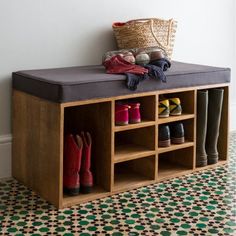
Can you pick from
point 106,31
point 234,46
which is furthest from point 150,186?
point 234,46

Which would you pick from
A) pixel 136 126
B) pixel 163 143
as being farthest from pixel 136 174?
pixel 136 126

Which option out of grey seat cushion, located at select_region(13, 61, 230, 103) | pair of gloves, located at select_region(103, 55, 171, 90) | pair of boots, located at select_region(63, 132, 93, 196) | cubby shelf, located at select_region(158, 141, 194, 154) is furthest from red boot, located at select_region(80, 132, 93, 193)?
cubby shelf, located at select_region(158, 141, 194, 154)

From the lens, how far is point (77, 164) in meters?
2.76

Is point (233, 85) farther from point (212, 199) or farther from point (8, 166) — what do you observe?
point (8, 166)

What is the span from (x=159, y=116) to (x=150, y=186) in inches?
16.8

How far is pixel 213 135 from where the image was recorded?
3.40 metres

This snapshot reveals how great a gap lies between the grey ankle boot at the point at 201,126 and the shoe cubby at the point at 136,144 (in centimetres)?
40

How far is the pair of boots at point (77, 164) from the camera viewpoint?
9.01ft

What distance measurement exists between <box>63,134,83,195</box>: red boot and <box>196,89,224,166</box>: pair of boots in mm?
902

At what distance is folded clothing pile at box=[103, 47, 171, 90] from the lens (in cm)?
291

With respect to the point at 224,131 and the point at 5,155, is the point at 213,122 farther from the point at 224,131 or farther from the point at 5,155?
the point at 5,155

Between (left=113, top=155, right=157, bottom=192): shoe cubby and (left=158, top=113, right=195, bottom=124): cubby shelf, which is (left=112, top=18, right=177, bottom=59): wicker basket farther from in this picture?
(left=113, top=155, right=157, bottom=192): shoe cubby

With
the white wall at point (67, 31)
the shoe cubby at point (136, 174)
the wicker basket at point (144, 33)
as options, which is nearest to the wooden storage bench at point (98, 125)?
the shoe cubby at point (136, 174)

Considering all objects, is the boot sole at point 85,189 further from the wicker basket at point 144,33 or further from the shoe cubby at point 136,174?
the wicker basket at point 144,33
